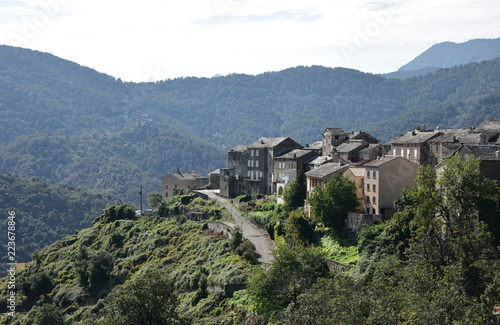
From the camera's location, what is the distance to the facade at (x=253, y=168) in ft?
357

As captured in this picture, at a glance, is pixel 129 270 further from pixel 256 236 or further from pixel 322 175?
pixel 322 175

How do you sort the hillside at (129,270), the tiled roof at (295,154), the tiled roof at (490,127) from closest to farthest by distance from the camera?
the hillside at (129,270) → the tiled roof at (490,127) → the tiled roof at (295,154)

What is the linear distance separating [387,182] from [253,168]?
45.5 m

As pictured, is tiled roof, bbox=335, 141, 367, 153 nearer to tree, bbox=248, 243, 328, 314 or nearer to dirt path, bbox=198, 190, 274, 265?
dirt path, bbox=198, 190, 274, 265

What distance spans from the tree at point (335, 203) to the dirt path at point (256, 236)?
722 centimetres

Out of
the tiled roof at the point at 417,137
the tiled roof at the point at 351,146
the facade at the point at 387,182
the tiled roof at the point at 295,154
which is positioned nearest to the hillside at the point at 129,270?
the facade at the point at 387,182

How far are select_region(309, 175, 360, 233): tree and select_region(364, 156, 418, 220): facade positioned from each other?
207 cm

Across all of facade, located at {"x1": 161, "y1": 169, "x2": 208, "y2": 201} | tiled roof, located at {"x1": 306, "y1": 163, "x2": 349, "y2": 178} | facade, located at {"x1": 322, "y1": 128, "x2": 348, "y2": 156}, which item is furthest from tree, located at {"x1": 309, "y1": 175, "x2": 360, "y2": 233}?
facade, located at {"x1": 161, "y1": 169, "x2": 208, "y2": 201}

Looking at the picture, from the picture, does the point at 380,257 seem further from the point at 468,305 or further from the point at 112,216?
the point at 112,216

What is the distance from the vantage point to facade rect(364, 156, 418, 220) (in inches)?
2689

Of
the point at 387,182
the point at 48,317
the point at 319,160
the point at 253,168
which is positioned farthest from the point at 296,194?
the point at 48,317

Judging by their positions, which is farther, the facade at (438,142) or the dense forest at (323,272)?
the facade at (438,142)

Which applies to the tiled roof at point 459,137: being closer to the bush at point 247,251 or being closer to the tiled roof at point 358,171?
the tiled roof at point 358,171

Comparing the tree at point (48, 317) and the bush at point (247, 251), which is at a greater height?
the bush at point (247, 251)
